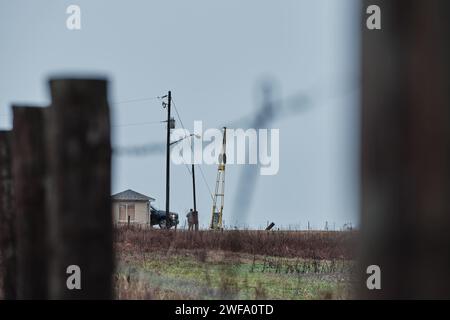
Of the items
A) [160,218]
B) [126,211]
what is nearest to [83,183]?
[160,218]

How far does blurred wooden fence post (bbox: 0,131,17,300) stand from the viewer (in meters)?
→ 4.99

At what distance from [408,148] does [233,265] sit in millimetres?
12560

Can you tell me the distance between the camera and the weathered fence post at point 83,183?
2.98m

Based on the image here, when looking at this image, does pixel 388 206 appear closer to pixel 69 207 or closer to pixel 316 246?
pixel 69 207

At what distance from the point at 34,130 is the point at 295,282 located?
416 inches

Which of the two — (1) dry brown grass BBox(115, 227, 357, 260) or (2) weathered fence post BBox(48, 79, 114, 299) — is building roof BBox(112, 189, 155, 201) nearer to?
(1) dry brown grass BBox(115, 227, 357, 260)

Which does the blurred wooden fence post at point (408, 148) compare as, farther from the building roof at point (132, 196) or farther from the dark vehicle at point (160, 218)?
the building roof at point (132, 196)

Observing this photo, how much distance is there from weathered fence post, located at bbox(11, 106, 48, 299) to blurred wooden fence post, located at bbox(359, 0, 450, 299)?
2.40m

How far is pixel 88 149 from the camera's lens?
300 centimetres

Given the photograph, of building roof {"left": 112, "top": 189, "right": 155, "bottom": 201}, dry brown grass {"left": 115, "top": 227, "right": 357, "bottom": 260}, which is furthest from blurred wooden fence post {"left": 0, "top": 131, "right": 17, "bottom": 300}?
building roof {"left": 112, "top": 189, "right": 155, "bottom": 201}

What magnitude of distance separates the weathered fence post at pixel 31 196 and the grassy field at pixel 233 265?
3264 mm

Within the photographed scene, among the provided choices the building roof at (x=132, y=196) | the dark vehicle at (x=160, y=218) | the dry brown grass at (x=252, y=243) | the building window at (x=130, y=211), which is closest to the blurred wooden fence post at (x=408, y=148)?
the dry brown grass at (x=252, y=243)
